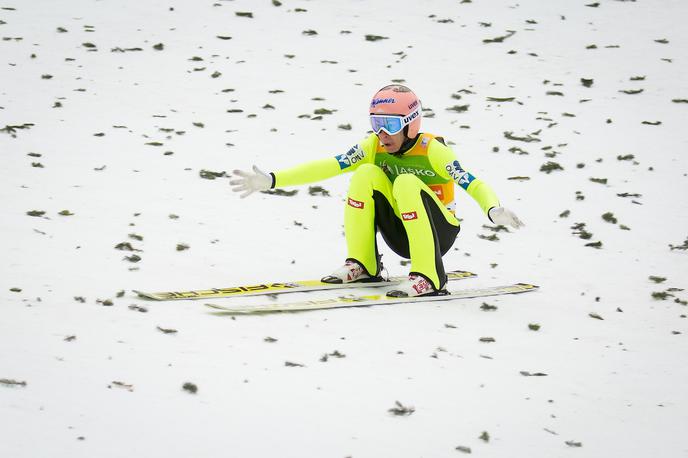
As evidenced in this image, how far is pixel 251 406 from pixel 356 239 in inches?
91.9

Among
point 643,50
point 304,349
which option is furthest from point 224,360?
point 643,50

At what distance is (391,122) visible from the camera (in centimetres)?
625

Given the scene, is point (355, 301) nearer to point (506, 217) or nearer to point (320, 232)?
point (506, 217)

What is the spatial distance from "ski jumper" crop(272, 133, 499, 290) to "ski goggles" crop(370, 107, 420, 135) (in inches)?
8.6

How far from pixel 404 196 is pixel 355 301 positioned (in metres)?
0.79

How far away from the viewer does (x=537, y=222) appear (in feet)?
28.6

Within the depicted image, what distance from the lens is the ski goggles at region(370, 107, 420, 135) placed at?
6.24m

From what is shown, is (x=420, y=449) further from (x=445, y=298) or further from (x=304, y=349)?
(x=445, y=298)

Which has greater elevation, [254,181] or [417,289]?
[254,181]

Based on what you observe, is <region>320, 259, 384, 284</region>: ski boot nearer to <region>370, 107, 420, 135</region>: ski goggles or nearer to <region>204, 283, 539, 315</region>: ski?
Answer: <region>204, 283, 539, 315</region>: ski

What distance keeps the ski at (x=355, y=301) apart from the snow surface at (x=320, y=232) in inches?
3.4

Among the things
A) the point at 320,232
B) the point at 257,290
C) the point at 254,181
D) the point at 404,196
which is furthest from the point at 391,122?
the point at 320,232

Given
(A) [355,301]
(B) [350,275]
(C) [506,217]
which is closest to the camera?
(C) [506,217]

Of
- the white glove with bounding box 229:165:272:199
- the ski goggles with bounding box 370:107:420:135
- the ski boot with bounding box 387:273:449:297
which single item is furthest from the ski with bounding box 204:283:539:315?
the ski goggles with bounding box 370:107:420:135
